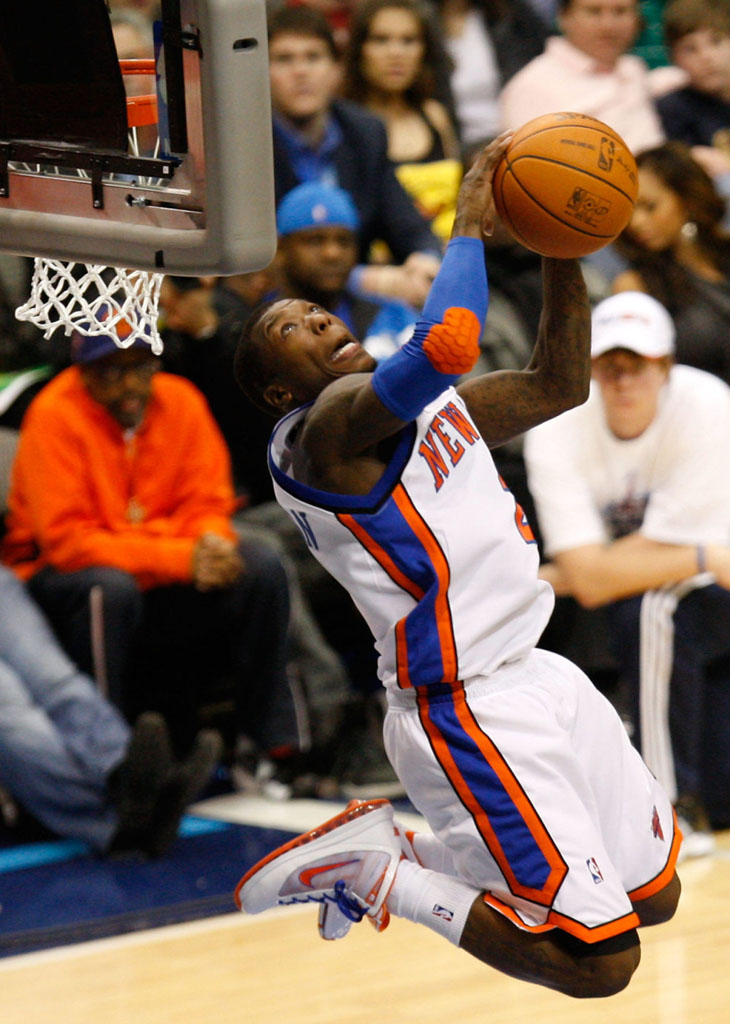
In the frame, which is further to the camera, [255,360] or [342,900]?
[342,900]

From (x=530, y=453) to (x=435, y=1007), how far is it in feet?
7.51

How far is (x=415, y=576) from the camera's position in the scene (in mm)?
3326

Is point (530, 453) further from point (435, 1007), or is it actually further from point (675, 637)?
point (435, 1007)

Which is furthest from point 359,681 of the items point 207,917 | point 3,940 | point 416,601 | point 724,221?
point 416,601

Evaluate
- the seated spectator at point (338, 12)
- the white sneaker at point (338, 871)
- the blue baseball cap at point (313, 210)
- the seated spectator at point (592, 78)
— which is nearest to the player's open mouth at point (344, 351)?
the white sneaker at point (338, 871)

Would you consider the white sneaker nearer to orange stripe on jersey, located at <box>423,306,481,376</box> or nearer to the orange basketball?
orange stripe on jersey, located at <box>423,306,481,376</box>

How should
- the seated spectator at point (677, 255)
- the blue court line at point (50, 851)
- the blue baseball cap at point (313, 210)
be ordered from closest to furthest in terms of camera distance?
the blue court line at point (50, 851) < the blue baseball cap at point (313, 210) < the seated spectator at point (677, 255)

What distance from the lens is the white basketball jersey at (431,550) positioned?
3301mm

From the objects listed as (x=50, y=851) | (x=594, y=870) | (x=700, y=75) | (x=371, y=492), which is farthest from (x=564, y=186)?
(x=700, y=75)

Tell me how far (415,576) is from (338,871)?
737 millimetres

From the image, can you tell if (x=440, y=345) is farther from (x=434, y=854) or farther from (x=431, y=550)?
(x=434, y=854)

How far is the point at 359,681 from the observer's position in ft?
21.1

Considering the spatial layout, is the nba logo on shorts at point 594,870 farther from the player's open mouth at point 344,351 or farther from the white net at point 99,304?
the white net at point 99,304

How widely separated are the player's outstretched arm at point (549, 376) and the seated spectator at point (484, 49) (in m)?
4.78
